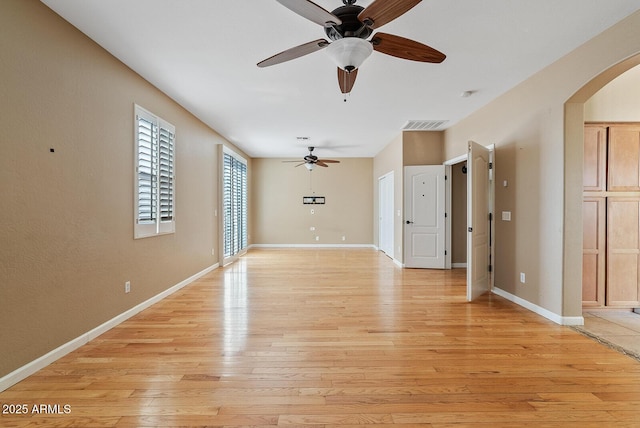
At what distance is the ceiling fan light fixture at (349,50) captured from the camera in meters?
2.01

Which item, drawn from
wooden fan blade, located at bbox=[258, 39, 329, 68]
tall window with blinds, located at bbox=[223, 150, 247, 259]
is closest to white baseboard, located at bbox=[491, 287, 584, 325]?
wooden fan blade, located at bbox=[258, 39, 329, 68]

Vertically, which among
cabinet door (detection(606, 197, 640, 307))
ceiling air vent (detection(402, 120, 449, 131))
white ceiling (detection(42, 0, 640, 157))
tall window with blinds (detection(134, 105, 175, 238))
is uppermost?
ceiling air vent (detection(402, 120, 449, 131))

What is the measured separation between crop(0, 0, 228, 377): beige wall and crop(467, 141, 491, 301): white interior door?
13.7ft

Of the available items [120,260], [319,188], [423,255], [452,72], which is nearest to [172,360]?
[120,260]

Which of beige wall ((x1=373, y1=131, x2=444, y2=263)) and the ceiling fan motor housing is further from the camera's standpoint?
beige wall ((x1=373, y1=131, x2=444, y2=263))

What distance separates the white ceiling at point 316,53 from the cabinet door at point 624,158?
1246 mm

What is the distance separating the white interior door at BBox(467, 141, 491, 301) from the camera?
3.96 m

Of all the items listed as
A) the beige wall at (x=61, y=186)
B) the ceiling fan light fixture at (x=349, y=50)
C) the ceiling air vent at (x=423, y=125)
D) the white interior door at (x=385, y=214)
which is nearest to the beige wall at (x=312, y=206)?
the white interior door at (x=385, y=214)

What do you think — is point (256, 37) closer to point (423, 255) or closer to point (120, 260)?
point (120, 260)

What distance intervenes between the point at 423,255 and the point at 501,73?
11.9 feet

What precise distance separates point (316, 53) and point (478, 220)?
119 inches

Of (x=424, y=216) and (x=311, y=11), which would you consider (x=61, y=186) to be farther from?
(x=424, y=216)

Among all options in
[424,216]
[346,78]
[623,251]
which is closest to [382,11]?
[346,78]

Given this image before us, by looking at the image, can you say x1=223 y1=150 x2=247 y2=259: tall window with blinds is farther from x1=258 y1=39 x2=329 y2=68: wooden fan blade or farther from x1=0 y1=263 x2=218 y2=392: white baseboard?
x1=258 y1=39 x2=329 y2=68: wooden fan blade
